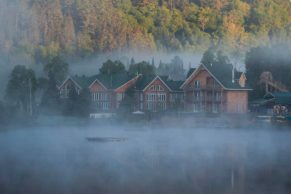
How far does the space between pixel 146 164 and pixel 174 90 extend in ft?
105

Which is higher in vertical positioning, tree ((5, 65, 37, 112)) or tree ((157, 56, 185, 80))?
tree ((157, 56, 185, 80))

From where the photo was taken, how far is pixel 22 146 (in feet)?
94.0

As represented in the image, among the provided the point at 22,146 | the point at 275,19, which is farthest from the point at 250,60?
the point at 275,19

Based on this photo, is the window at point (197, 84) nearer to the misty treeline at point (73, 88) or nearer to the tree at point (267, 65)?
the misty treeline at point (73, 88)

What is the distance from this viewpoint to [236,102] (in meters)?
48.8

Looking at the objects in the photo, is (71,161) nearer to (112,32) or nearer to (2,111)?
(2,111)

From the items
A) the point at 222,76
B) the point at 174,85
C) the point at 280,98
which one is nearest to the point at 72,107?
the point at 174,85

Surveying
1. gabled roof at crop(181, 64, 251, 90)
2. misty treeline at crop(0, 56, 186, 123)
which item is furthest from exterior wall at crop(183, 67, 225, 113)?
misty treeline at crop(0, 56, 186, 123)

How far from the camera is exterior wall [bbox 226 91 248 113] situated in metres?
48.2

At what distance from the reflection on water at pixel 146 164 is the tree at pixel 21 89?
18751mm

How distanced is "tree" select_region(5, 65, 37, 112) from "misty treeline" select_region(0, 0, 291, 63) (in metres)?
32.8

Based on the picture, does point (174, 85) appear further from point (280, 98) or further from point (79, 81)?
point (280, 98)

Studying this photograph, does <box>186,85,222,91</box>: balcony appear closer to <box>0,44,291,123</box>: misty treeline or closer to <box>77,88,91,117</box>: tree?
<box>0,44,291,123</box>: misty treeline

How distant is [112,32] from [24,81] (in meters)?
54.1
